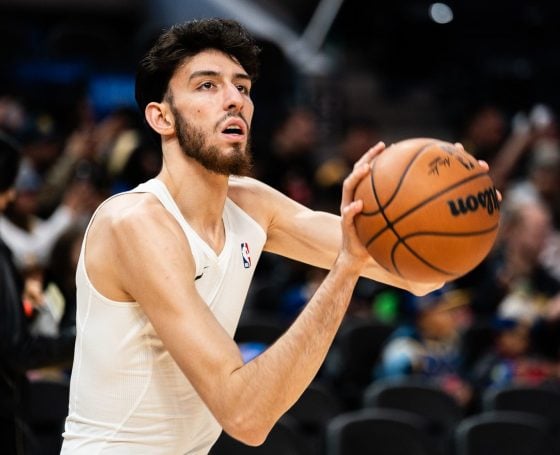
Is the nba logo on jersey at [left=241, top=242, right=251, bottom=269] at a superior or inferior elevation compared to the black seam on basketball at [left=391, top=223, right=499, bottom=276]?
inferior

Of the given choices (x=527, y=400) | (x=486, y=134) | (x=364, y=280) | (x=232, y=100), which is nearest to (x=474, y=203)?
(x=232, y=100)

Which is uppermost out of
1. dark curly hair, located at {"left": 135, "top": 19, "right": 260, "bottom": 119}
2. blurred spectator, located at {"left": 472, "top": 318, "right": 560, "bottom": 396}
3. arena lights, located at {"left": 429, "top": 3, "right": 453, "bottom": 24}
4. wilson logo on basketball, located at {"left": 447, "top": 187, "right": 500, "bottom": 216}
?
arena lights, located at {"left": 429, "top": 3, "right": 453, "bottom": 24}

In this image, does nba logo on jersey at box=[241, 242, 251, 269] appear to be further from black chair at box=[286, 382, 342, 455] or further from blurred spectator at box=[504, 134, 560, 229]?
blurred spectator at box=[504, 134, 560, 229]

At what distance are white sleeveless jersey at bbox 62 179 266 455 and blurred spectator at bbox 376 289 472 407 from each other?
3.75m

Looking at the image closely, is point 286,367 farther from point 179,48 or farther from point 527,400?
point 527,400

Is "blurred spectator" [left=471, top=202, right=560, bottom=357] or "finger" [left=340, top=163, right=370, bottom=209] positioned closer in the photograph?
"finger" [left=340, top=163, right=370, bottom=209]

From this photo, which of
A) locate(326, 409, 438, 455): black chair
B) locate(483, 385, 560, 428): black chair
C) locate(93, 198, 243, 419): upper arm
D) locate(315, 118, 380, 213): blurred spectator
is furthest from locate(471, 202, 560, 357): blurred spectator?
locate(93, 198, 243, 419): upper arm

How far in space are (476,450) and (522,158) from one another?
5385mm

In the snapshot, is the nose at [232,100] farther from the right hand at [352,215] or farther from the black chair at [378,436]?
the black chair at [378,436]

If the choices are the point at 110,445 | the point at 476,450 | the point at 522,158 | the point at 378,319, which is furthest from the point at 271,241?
the point at 522,158

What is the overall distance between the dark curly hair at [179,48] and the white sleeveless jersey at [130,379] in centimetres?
34

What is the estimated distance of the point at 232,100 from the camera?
306cm

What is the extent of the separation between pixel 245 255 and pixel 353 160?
7.38 meters

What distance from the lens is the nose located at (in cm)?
306
